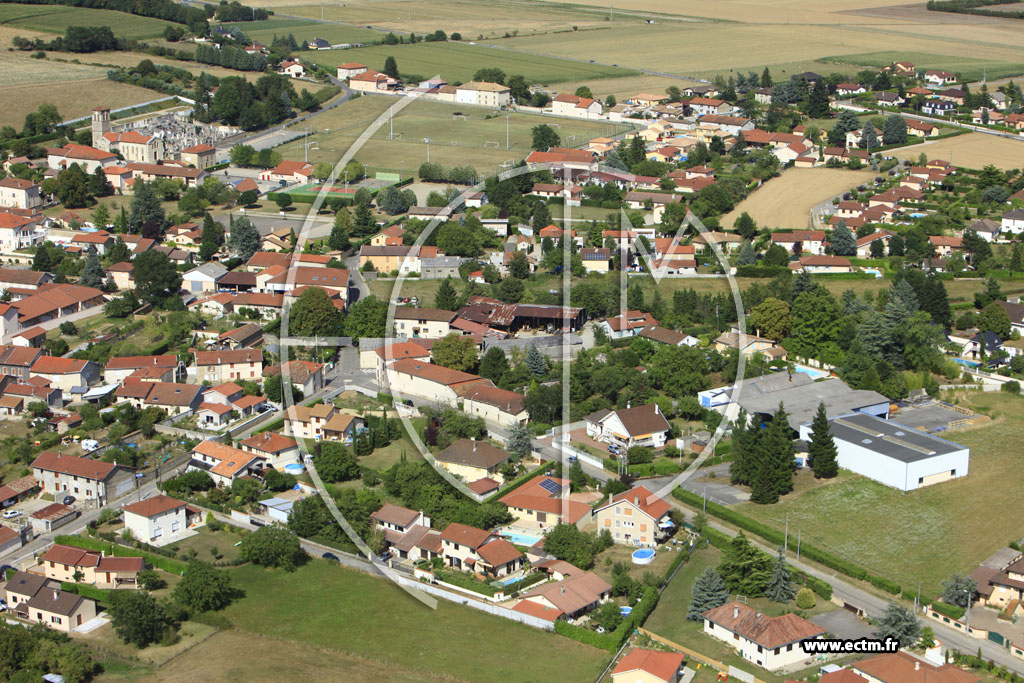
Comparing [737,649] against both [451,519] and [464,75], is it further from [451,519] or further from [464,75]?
[464,75]

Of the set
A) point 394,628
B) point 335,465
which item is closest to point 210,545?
point 335,465

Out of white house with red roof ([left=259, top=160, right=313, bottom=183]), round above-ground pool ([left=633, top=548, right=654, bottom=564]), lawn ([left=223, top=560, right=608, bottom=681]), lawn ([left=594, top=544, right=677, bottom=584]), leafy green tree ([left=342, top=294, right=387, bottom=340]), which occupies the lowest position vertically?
lawn ([left=223, top=560, right=608, bottom=681])

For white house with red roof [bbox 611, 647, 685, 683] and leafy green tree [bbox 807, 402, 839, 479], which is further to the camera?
leafy green tree [bbox 807, 402, 839, 479]

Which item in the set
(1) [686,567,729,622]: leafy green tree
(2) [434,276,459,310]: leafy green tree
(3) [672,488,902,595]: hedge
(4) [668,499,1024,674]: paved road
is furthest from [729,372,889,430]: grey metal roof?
(2) [434,276,459,310]: leafy green tree

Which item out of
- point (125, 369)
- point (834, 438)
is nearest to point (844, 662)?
point (834, 438)

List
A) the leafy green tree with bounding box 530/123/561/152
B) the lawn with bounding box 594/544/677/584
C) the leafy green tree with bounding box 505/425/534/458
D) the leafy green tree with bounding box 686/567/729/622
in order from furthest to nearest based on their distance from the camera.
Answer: the leafy green tree with bounding box 530/123/561/152, the leafy green tree with bounding box 505/425/534/458, the lawn with bounding box 594/544/677/584, the leafy green tree with bounding box 686/567/729/622

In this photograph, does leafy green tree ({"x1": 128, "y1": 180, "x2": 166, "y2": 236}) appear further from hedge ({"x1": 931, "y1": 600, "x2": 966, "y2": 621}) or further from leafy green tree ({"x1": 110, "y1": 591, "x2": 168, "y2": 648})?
hedge ({"x1": 931, "y1": 600, "x2": 966, "y2": 621})

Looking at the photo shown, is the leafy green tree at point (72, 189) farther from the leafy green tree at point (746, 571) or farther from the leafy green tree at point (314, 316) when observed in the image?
the leafy green tree at point (746, 571)

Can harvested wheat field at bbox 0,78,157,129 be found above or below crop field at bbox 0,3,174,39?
below
